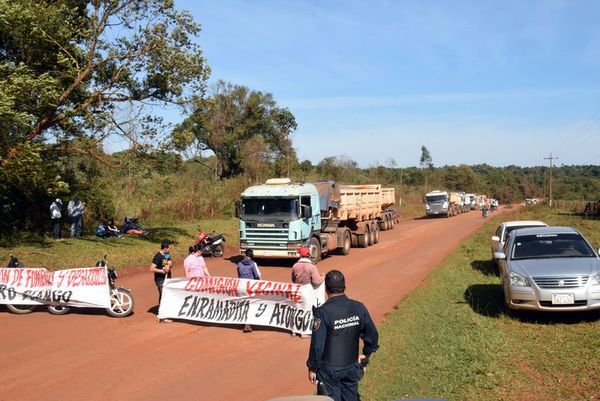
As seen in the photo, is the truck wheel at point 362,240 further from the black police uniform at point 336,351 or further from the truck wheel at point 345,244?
the black police uniform at point 336,351

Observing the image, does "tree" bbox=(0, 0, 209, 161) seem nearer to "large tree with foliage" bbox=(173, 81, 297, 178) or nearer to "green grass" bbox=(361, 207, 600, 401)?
"green grass" bbox=(361, 207, 600, 401)

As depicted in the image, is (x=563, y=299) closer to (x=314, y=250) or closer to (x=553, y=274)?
(x=553, y=274)

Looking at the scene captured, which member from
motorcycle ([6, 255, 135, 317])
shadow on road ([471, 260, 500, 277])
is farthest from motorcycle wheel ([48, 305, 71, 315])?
shadow on road ([471, 260, 500, 277])

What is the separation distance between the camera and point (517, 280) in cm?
1018

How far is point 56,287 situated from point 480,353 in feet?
30.2

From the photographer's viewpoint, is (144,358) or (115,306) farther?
(115,306)

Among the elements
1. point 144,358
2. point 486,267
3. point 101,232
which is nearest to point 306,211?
point 486,267

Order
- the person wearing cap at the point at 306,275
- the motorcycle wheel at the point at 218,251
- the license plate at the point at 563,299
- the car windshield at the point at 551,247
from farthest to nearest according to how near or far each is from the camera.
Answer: the motorcycle wheel at the point at 218,251
the person wearing cap at the point at 306,275
the car windshield at the point at 551,247
the license plate at the point at 563,299

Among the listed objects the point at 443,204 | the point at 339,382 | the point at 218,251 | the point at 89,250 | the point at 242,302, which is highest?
the point at 443,204

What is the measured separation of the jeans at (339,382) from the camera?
4803 mm

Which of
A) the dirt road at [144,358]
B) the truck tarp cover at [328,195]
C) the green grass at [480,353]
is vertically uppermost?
the truck tarp cover at [328,195]

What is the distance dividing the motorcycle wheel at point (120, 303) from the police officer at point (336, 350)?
8195 millimetres

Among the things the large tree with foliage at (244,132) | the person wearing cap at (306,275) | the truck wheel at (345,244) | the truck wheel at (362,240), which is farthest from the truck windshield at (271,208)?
the large tree with foliage at (244,132)

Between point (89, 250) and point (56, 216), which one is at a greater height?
point (56, 216)
